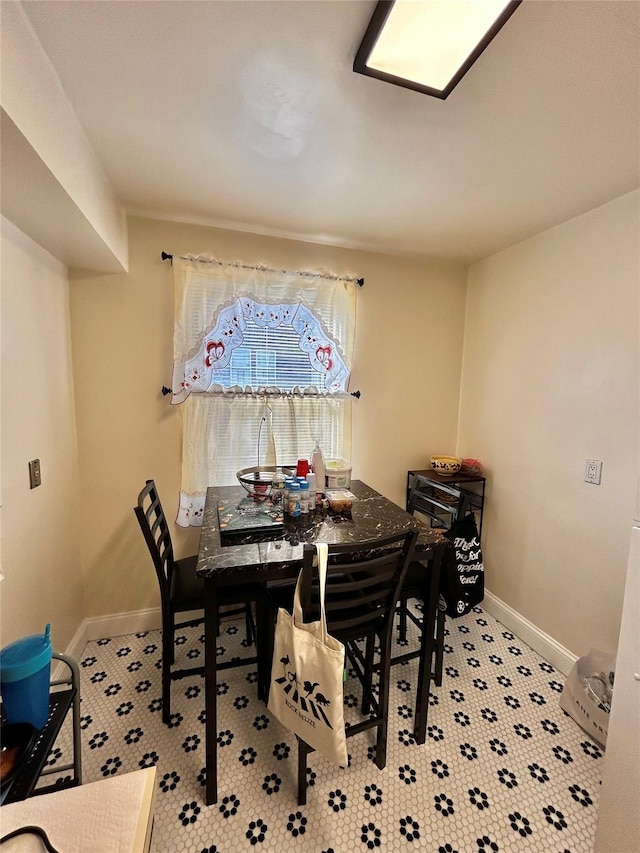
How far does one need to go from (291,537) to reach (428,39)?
1603 millimetres

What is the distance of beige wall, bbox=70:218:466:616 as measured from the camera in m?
1.89

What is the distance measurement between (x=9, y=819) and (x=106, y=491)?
1.53m

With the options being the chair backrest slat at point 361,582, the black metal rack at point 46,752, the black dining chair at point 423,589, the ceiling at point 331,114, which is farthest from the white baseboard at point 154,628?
the ceiling at point 331,114

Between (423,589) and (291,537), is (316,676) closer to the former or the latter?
(291,537)

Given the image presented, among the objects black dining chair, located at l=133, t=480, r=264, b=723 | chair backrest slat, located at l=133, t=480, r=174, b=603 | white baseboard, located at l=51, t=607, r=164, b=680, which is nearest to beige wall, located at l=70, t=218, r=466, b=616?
white baseboard, located at l=51, t=607, r=164, b=680

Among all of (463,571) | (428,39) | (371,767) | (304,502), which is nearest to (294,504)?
(304,502)

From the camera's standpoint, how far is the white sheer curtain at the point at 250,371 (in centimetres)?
198

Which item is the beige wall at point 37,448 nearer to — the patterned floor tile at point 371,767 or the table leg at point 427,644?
the patterned floor tile at point 371,767

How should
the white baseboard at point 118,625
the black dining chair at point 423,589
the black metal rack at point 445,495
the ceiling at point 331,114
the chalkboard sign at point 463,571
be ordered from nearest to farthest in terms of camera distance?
the ceiling at point 331,114 < the black dining chair at point 423,589 < the white baseboard at point 118,625 < the chalkboard sign at point 463,571 < the black metal rack at point 445,495

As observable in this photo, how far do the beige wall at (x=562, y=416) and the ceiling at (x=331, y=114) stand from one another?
0.91 ft

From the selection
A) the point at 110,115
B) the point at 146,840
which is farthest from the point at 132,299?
the point at 146,840

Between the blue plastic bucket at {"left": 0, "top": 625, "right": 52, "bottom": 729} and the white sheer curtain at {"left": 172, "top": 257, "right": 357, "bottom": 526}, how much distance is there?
3.77ft

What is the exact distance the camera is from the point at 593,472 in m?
1.72

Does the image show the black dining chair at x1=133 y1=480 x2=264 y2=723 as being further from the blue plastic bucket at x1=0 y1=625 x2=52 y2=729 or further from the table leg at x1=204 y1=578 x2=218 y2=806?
the blue plastic bucket at x1=0 y1=625 x2=52 y2=729
